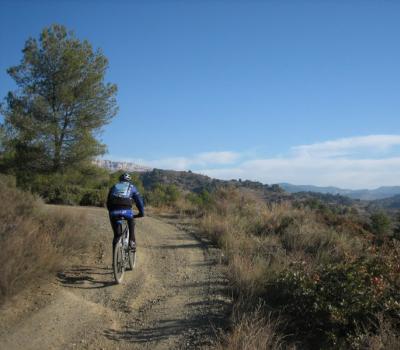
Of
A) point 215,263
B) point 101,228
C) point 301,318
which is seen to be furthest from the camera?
point 101,228

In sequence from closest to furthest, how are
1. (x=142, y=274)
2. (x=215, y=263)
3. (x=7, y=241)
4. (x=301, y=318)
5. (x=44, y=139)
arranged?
(x=301, y=318), (x=7, y=241), (x=142, y=274), (x=215, y=263), (x=44, y=139)

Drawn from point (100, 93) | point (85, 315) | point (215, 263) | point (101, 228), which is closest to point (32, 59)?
point (100, 93)

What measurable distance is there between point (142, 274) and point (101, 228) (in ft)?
15.0

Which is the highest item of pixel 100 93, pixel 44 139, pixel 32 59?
pixel 32 59

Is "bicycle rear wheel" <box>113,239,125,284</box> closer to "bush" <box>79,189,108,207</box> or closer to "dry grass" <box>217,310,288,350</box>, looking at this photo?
"dry grass" <box>217,310,288,350</box>

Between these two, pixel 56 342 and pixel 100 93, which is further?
pixel 100 93

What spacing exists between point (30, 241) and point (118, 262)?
5.39 feet

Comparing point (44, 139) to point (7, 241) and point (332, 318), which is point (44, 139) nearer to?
point (7, 241)

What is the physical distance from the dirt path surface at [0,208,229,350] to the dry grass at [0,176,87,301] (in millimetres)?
334

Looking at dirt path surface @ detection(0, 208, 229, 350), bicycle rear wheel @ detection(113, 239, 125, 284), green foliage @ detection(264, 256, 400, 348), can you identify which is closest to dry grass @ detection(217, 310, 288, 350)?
dirt path surface @ detection(0, 208, 229, 350)

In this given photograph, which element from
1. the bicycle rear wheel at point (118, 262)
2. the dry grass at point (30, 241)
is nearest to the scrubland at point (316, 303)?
the bicycle rear wheel at point (118, 262)

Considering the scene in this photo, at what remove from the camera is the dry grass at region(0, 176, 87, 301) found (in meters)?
6.25

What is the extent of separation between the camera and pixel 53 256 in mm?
7453

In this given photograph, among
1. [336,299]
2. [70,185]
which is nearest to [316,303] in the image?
[336,299]
